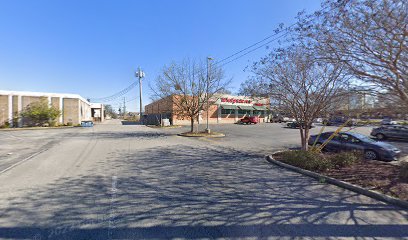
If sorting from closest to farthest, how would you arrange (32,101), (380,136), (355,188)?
(355,188), (380,136), (32,101)

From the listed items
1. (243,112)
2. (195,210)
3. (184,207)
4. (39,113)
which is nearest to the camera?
(195,210)

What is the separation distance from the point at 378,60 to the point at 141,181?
267 inches

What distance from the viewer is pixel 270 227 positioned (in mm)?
3176

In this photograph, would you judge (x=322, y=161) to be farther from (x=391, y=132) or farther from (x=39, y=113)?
(x=39, y=113)

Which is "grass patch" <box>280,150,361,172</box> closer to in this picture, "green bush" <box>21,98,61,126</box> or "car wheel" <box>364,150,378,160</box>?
"car wheel" <box>364,150,378,160</box>

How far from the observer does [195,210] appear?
3680mm

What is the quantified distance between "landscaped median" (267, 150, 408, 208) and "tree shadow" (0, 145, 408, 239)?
348 mm

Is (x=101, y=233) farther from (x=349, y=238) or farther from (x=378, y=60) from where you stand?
(x=378, y=60)

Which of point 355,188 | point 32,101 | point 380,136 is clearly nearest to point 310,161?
point 355,188

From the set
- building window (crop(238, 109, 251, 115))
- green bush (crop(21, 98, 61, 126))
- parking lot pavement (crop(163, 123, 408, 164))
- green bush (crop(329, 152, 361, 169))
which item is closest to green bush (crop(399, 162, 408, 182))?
green bush (crop(329, 152, 361, 169))

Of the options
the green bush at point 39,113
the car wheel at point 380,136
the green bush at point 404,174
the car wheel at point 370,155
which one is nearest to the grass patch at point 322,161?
the green bush at point 404,174

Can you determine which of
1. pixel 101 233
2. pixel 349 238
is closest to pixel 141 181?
pixel 101 233

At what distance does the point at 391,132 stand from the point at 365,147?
958cm

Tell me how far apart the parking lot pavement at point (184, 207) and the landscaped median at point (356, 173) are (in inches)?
11.9
